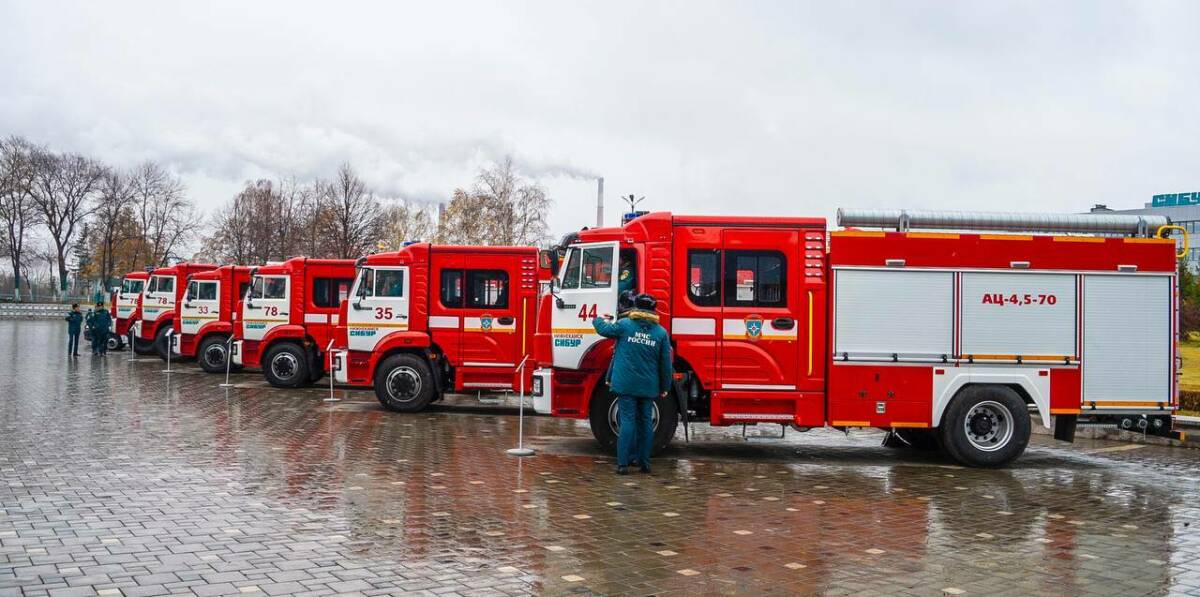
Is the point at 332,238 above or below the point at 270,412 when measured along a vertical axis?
above

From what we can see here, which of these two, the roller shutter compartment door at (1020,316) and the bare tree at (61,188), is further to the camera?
the bare tree at (61,188)

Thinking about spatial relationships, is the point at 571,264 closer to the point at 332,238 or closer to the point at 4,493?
the point at 4,493

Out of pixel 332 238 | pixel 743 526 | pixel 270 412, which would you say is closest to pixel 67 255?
pixel 332 238

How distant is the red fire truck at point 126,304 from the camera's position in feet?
107

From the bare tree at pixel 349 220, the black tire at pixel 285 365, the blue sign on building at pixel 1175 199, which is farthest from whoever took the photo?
the blue sign on building at pixel 1175 199

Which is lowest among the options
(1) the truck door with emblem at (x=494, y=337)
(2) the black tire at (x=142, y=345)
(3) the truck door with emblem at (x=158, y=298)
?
(2) the black tire at (x=142, y=345)

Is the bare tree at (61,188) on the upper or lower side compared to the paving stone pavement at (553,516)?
upper

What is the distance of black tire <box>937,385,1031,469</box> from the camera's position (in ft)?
37.5

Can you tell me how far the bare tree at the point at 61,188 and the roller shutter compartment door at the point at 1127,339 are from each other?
2840 inches

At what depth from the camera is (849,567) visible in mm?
6758

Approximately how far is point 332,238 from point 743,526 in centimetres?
4713

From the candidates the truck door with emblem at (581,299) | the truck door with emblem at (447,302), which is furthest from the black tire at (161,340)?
the truck door with emblem at (581,299)

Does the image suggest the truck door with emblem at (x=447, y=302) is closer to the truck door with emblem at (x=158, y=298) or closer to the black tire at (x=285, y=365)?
the black tire at (x=285, y=365)

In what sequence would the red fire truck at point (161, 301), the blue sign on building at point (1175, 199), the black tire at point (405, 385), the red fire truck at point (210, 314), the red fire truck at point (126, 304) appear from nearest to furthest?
the black tire at point (405, 385), the red fire truck at point (210, 314), the red fire truck at point (161, 301), the red fire truck at point (126, 304), the blue sign on building at point (1175, 199)
